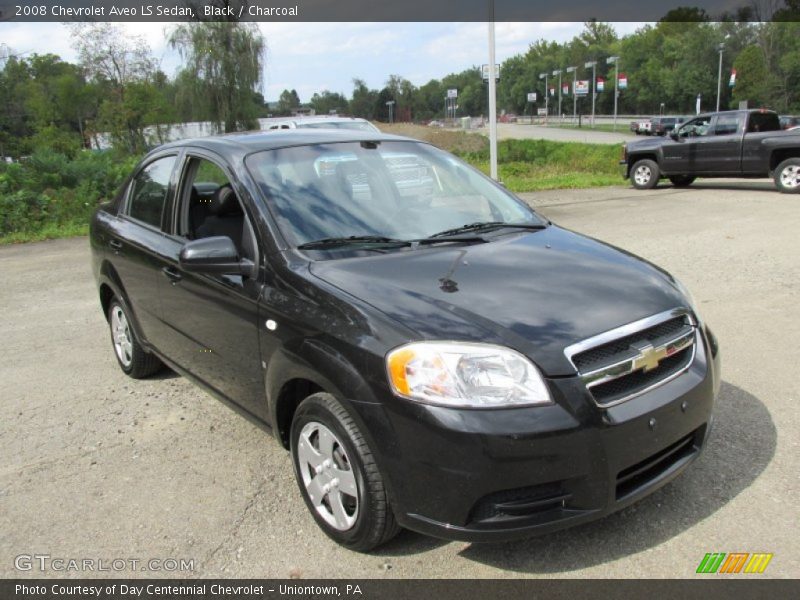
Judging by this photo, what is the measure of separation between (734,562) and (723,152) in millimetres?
14738

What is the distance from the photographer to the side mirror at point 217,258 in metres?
3.19

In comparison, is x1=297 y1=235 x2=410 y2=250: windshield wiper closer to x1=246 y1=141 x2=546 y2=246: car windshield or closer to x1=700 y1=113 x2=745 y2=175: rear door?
x1=246 y1=141 x2=546 y2=246: car windshield

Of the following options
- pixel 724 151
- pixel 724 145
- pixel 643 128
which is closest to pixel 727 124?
pixel 724 145

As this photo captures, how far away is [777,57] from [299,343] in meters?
80.5

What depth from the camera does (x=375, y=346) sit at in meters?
2.54

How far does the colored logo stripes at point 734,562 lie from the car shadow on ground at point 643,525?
184 millimetres

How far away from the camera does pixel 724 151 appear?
1537cm

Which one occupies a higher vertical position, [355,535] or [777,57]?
[777,57]

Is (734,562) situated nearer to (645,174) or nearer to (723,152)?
(723,152)

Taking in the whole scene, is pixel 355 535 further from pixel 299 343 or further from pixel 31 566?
pixel 31 566

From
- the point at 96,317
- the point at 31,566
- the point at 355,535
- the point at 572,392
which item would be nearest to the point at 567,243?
the point at 572,392

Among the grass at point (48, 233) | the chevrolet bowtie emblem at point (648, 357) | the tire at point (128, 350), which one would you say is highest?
the chevrolet bowtie emblem at point (648, 357)

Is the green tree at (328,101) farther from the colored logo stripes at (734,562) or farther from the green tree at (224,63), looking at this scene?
the colored logo stripes at (734,562)

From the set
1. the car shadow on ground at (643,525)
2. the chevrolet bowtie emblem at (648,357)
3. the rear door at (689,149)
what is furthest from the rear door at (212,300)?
the rear door at (689,149)
